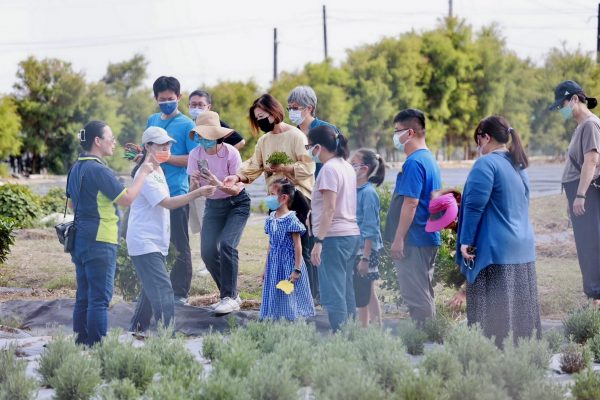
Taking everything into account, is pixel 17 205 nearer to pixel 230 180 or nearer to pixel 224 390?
pixel 230 180

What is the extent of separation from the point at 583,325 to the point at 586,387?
88.4 inches

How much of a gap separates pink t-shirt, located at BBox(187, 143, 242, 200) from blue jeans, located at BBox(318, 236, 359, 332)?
172 cm

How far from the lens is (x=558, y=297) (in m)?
11.0

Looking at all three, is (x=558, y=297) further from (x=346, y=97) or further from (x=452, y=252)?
(x=346, y=97)

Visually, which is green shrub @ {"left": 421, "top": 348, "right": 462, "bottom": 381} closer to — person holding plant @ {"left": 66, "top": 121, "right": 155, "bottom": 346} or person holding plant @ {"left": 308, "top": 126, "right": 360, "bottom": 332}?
person holding plant @ {"left": 308, "top": 126, "right": 360, "bottom": 332}

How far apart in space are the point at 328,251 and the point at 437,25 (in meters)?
73.0

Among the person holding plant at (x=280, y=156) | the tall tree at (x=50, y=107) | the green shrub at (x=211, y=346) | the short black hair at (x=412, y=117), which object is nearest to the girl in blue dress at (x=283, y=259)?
the person holding plant at (x=280, y=156)

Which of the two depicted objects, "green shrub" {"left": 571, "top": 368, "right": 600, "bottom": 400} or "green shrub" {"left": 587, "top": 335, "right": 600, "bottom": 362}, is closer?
"green shrub" {"left": 571, "top": 368, "right": 600, "bottom": 400}

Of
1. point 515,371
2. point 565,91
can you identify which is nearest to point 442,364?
point 515,371

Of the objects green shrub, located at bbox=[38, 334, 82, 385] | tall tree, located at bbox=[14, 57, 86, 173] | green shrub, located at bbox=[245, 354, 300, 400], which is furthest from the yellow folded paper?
tall tree, located at bbox=[14, 57, 86, 173]

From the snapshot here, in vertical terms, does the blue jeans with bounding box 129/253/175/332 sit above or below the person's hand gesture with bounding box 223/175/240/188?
below

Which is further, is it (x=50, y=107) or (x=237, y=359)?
(x=50, y=107)

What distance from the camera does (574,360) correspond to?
23.0 feet

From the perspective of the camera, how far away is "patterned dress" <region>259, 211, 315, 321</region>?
8492 mm
